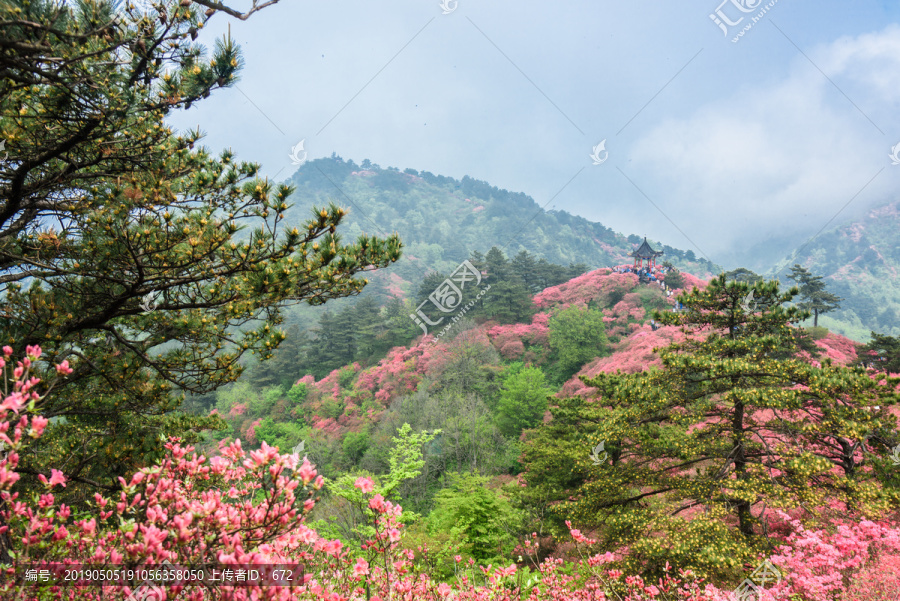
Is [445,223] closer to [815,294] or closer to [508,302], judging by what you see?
[508,302]

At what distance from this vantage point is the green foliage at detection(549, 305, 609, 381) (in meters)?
20.2

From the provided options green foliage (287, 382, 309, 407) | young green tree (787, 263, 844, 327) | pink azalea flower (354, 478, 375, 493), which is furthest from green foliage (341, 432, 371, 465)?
young green tree (787, 263, 844, 327)

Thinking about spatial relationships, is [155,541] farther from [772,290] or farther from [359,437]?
[359,437]

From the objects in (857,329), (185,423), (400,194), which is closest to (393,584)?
(185,423)

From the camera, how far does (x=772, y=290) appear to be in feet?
20.5

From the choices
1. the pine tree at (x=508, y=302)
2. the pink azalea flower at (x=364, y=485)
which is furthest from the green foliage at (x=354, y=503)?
the pine tree at (x=508, y=302)

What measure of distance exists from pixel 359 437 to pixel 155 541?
17894 mm

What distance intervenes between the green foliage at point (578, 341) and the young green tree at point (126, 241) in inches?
709

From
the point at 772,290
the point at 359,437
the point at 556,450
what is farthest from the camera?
the point at 359,437

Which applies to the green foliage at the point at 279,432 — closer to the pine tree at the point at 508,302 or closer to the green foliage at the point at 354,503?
the green foliage at the point at 354,503

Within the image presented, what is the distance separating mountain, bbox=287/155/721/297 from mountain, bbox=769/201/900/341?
16035 millimetres

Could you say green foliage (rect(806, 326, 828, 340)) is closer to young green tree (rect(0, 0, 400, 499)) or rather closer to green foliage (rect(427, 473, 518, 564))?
green foliage (rect(427, 473, 518, 564))

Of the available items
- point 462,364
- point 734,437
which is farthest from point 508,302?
point 734,437

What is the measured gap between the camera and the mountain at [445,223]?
73438 millimetres
